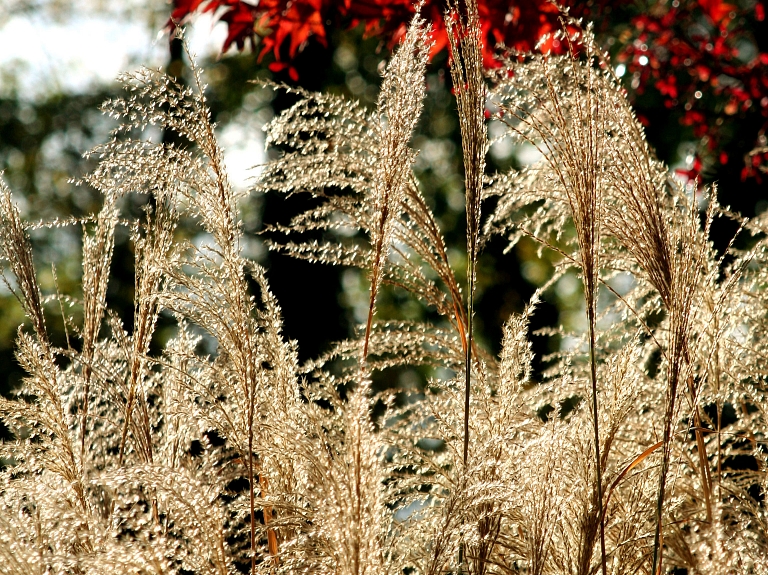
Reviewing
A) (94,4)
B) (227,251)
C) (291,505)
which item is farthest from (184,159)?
(94,4)

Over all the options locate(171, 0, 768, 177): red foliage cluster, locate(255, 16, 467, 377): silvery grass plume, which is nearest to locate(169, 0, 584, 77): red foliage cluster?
locate(171, 0, 768, 177): red foliage cluster

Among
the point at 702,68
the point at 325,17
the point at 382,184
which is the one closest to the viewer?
the point at 382,184

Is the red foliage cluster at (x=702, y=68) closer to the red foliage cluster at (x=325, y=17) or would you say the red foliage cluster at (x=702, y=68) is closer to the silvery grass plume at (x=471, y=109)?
the red foliage cluster at (x=325, y=17)

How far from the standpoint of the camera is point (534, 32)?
2.67 meters

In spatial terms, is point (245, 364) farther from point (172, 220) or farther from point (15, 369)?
point (15, 369)

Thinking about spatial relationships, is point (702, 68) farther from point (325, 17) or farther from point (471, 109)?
point (471, 109)

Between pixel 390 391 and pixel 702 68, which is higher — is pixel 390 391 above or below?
below

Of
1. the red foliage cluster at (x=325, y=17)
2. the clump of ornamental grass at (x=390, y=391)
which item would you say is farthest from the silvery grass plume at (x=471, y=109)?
the red foliage cluster at (x=325, y=17)

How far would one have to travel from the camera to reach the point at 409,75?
4.06 ft

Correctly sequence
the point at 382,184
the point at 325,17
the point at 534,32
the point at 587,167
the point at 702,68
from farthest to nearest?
the point at 702,68 → the point at 534,32 → the point at 325,17 → the point at 382,184 → the point at 587,167

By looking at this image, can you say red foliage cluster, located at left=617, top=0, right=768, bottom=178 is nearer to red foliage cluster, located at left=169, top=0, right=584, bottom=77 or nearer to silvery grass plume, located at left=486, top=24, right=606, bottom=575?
red foliage cluster, located at left=169, top=0, right=584, bottom=77

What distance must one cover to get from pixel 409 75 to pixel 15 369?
444 inches

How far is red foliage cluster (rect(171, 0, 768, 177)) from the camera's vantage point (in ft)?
8.15

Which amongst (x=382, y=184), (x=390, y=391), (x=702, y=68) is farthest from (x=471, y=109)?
(x=702, y=68)
